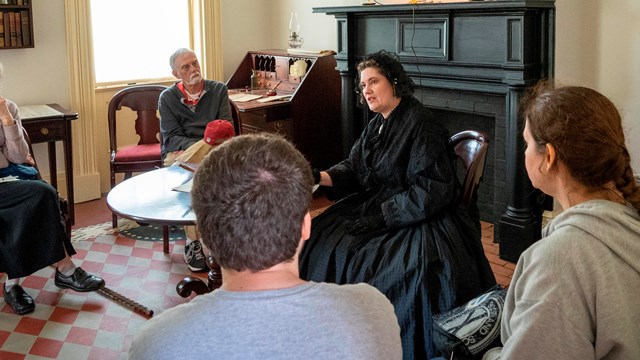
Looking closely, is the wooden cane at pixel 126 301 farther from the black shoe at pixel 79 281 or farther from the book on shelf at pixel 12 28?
the book on shelf at pixel 12 28

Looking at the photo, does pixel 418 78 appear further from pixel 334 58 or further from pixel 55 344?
pixel 55 344

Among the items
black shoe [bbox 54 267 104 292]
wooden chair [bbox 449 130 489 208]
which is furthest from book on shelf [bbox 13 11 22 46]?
wooden chair [bbox 449 130 489 208]

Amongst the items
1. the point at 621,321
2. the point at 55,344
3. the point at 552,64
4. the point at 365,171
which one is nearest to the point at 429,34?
the point at 552,64

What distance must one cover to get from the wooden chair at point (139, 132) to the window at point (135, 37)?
629 millimetres

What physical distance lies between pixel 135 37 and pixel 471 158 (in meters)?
3.29

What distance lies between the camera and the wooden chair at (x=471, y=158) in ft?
8.41

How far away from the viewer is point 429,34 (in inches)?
152

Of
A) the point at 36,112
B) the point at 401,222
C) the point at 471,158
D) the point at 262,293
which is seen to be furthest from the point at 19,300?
the point at 262,293

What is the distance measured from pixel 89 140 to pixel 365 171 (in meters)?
2.60

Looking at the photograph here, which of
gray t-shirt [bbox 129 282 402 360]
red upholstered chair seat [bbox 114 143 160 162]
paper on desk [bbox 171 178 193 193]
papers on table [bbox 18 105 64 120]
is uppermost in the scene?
papers on table [bbox 18 105 64 120]

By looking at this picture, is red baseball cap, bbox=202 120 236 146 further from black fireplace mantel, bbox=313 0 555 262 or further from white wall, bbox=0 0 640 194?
white wall, bbox=0 0 640 194

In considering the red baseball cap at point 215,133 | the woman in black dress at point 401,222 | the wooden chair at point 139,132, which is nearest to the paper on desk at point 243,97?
the wooden chair at point 139,132

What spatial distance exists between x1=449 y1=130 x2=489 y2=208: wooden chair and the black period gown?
38 millimetres

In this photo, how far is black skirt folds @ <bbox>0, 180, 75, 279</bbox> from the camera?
3041 mm
